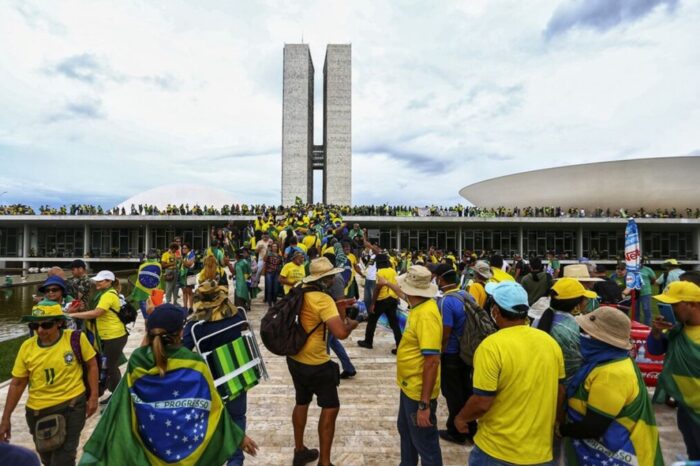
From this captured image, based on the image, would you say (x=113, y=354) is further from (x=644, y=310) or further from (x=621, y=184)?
(x=621, y=184)

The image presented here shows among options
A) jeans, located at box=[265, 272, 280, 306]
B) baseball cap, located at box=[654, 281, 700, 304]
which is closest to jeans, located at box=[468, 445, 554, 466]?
baseball cap, located at box=[654, 281, 700, 304]

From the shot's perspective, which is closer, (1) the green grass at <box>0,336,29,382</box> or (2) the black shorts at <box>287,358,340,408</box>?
(2) the black shorts at <box>287,358,340,408</box>

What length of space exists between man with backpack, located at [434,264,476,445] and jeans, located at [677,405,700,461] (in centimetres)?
151

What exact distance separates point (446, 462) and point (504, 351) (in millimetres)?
1989

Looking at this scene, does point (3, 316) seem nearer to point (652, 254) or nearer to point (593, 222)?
point (593, 222)

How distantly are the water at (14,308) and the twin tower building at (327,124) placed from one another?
1209 inches

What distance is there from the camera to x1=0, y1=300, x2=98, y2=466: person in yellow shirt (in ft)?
9.05

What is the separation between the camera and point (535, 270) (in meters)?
6.22

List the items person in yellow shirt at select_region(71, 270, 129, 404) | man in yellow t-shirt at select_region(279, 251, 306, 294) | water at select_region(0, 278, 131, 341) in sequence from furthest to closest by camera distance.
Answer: water at select_region(0, 278, 131, 341) → man in yellow t-shirt at select_region(279, 251, 306, 294) → person in yellow shirt at select_region(71, 270, 129, 404)

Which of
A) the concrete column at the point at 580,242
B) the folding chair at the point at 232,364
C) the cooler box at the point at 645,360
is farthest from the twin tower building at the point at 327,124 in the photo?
the folding chair at the point at 232,364

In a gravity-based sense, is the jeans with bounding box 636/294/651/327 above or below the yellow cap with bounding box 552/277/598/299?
below

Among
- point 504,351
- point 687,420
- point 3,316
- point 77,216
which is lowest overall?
point 3,316

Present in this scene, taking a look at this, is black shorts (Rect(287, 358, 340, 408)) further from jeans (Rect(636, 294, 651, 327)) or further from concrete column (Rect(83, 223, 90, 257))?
concrete column (Rect(83, 223, 90, 257))

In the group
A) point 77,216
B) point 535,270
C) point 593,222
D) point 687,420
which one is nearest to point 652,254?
point 593,222
